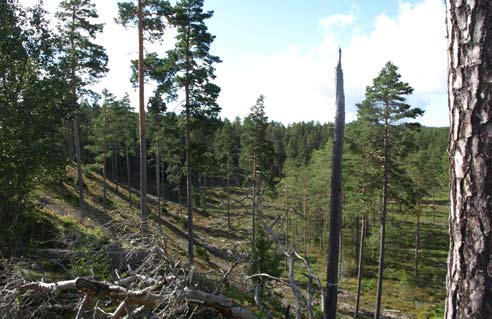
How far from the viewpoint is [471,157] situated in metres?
1.63

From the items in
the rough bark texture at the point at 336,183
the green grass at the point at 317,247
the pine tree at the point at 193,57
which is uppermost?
the pine tree at the point at 193,57

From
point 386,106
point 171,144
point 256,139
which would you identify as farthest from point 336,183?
point 171,144

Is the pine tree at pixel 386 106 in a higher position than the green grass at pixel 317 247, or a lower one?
higher

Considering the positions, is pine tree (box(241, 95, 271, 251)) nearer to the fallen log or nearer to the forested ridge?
the forested ridge

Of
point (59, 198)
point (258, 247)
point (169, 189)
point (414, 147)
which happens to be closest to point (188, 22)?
point (258, 247)

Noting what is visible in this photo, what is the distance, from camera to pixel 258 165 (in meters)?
23.4

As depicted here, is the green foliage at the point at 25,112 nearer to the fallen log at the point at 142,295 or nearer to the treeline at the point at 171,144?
the treeline at the point at 171,144

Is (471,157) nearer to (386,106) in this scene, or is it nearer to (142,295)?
(142,295)

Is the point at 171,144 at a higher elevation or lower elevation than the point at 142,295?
higher

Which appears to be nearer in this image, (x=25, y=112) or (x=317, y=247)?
(x=25, y=112)

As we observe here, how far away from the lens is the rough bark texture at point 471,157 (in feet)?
Answer: 5.21

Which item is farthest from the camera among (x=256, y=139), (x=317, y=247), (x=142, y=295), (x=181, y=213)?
(x=317, y=247)

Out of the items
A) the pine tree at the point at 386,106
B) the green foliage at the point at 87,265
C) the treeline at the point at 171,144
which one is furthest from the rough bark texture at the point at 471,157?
the pine tree at the point at 386,106

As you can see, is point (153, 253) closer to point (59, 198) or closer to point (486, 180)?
point (486, 180)
